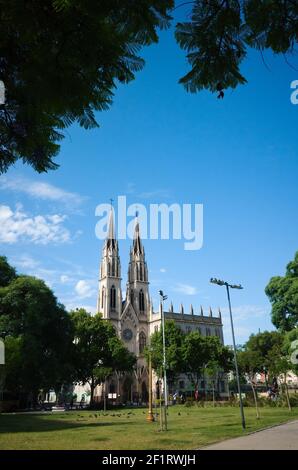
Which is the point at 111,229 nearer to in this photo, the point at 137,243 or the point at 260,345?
the point at 137,243

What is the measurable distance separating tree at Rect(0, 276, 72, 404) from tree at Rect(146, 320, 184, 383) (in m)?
19.9

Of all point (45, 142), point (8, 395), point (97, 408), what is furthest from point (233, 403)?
point (45, 142)

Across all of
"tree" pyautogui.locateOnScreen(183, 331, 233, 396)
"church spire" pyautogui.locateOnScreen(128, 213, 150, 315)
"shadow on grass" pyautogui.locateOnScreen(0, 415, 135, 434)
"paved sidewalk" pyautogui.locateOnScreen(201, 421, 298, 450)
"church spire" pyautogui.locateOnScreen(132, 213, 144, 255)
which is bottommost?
"paved sidewalk" pyautogui.locateOnScreen(201, 421, 298, 450)

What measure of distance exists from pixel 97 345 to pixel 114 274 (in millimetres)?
33520

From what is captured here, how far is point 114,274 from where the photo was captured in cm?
8862

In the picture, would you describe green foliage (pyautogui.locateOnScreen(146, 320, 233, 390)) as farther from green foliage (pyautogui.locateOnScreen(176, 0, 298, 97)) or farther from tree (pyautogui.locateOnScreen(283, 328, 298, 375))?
green foliage (pyautogui.locateOnScreen(176, 0, 298, 97))

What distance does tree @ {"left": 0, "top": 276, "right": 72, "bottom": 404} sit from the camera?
3791cm

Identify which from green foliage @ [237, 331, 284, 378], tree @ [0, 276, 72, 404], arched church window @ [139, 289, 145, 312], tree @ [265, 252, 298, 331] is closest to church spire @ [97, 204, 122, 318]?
arched church window @ [139, 289, 145, 312]

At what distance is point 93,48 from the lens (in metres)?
3.51

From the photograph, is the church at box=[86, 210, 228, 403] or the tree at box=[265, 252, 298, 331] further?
the church at box=[86, 210, 228, 403]

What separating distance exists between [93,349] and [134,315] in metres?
34.8

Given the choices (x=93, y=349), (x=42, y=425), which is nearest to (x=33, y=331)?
(x=42, y=425)
